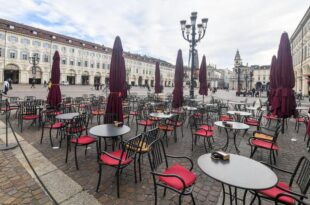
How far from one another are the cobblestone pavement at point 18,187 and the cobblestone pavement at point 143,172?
62 cm

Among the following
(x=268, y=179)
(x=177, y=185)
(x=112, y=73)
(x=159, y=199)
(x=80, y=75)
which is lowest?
(x=159, y=199)

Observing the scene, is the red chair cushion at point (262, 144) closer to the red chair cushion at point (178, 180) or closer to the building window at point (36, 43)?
the red chair cushion at point (178, 180)

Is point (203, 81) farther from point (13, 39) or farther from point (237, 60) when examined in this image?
point (237, 60)

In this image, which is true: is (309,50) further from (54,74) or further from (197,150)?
(54,74)

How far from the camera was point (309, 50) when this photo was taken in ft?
94.0

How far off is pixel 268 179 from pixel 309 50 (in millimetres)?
37433

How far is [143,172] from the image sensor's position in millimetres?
3943

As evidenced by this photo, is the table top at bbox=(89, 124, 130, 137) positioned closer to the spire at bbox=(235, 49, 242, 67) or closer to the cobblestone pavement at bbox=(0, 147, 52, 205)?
the cobblestone pavement at bbox=(0, 147, 52, 205)

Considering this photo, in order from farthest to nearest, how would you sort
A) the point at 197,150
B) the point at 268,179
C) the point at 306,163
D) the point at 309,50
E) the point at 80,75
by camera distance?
the point at 80,75 < the point at 309,50 < the point at 197,150 < the point at 306,163 < the point at 268,179

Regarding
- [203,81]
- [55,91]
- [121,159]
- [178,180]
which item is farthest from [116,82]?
[203,81]

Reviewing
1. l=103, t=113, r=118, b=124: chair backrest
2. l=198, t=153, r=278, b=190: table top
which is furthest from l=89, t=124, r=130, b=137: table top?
l=198, t=153, r=278, b=190: table top

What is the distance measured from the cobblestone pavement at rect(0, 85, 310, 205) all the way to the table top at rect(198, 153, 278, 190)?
0.87 m

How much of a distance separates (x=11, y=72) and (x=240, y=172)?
2175 inches

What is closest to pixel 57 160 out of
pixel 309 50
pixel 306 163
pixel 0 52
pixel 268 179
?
pixel 268 179
